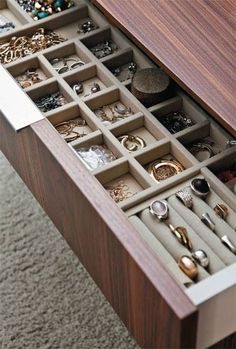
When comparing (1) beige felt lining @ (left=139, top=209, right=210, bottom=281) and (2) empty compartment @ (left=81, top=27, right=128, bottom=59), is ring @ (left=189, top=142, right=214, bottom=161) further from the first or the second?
(2) empty compartment @ (left=81, top=27, right=128, bottom=59)

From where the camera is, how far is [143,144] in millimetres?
1075

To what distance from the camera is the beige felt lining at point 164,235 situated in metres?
0.92

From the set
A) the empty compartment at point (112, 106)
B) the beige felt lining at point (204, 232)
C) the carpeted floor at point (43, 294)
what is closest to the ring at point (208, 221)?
the beige felt lining at point (204, 232)

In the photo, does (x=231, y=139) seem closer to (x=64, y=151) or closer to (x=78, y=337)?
(x=64, y=151)

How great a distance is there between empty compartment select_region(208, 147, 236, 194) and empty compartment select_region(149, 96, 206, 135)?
10cm

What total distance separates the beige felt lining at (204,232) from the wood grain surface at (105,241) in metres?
0.13

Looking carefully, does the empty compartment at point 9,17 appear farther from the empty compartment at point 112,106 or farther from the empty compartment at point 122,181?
the empty compartment at point 122,181

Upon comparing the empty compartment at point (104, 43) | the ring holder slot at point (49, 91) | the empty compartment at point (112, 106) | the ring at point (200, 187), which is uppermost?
the empty compartment at point (104, 43)

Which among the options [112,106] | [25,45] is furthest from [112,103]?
[25,45]

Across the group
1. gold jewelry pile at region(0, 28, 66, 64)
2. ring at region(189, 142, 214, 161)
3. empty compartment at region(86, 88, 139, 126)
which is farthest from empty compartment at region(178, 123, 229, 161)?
gold jewelry pile at region(0, 28, 66, 64)

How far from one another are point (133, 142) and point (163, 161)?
0.06 meters

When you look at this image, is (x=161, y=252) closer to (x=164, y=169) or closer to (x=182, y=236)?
(x=182, y=236)

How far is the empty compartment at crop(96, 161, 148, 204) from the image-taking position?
1005mm

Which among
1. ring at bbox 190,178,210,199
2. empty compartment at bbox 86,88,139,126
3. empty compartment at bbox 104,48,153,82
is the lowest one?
ring at bbox 190,178,210,199
